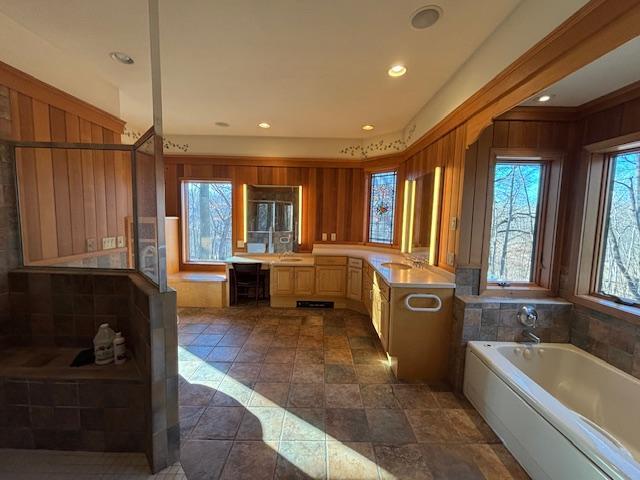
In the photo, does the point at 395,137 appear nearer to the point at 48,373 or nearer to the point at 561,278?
the point at 561,278

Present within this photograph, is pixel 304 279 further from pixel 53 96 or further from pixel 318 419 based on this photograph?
pixel 53 96

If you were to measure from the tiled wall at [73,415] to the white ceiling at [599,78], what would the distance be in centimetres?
315

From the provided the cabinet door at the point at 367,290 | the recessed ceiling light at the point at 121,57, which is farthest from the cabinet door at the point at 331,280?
the recessed ceiling light at the point at 121,57

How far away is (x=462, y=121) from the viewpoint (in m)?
2.33

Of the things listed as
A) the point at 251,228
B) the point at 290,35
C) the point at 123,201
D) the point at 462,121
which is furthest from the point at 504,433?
the point at 251,228

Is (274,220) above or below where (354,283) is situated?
above

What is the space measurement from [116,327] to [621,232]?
3.77 m

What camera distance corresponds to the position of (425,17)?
1.71m

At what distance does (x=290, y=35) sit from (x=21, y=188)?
2.20 meters

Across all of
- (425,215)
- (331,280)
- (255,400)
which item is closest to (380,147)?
(425,215)

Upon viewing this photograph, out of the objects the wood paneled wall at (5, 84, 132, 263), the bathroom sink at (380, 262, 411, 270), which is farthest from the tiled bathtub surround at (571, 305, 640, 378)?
the wood paneled wall at (5, 84, 132, 263)

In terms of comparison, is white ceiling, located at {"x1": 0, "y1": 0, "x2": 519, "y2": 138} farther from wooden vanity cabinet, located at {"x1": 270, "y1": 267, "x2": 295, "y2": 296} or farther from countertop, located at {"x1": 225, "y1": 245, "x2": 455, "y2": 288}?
wooden vanity cabinet, located at {"x1": 270, "y1": 267, "x2": 295, "y2": 296}

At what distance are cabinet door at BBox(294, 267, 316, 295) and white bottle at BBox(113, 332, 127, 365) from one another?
2671mm

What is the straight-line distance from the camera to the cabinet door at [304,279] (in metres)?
4.20
